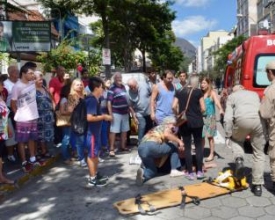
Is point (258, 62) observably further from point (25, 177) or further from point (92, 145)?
point (25, 177)

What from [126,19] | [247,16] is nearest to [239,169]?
[126,19]

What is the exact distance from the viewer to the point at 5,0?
7.42 meters

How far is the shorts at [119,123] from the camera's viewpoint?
324 inches

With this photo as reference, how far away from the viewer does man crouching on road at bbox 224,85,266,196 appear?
5.50 m

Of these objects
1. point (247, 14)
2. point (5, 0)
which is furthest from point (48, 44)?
point (247, 14)

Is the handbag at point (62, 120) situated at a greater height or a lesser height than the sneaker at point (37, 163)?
greater

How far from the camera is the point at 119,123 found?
828 cm

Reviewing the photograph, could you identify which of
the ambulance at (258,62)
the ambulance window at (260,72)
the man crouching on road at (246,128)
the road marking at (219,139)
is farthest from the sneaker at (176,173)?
the road marking at (219,139)

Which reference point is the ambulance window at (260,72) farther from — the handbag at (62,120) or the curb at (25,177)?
the curb at (25,177)

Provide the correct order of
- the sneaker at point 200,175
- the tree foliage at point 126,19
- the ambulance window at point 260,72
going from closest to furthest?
the sneaker at point 200,175 < the ambulance window at point 260,72 < the tree foliage at point 126,19

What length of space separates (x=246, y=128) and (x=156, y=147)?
1.40 meters

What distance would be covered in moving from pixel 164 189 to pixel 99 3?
12876mm

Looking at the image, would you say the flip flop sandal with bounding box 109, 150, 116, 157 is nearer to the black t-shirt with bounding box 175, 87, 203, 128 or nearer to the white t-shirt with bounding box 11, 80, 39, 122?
the white t-shirt with bounding box 11, 80, 39, 122

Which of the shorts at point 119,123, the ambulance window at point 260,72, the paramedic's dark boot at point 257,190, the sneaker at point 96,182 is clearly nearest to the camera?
the paramedic's dark boot at point 257,190
